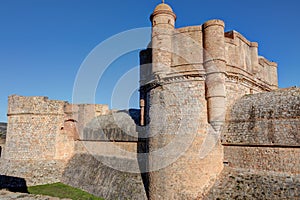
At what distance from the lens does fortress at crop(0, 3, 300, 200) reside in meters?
9.08

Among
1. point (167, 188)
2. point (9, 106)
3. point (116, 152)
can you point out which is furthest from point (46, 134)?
point (167, 188)

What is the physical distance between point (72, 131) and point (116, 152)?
7.12m

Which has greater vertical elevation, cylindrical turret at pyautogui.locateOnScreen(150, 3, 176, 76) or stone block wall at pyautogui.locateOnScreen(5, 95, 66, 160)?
cylindrical turret at pyautogui.locateOnScreen(150, 3, 176, 76)

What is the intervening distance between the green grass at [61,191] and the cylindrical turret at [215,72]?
8880mm

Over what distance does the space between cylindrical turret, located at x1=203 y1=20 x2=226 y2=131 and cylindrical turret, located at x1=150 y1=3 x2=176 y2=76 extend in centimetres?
203

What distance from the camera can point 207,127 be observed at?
422 inches

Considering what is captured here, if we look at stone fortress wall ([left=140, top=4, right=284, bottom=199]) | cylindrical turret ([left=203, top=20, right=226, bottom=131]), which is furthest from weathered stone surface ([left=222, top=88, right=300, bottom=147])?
cylindrical turret ([left=203, top=20, right=226, bottom=131])

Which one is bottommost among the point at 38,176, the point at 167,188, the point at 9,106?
the point at 38,176

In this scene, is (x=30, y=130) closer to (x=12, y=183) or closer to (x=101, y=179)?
(x=12, y=183)

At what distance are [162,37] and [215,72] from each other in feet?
11.3

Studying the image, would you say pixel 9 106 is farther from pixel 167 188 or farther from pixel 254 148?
pixel 254 148

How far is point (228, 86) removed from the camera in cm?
1114

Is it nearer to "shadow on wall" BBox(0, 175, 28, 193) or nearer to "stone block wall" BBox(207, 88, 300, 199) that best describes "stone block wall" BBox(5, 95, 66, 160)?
"shadow on wall" BBox(0, 175, 28, 193)

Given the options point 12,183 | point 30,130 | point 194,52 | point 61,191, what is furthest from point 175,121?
point 12,183
